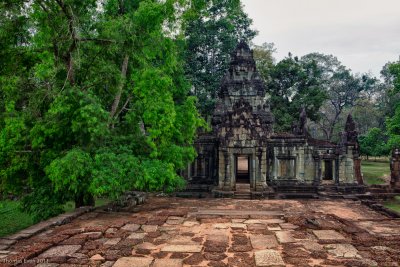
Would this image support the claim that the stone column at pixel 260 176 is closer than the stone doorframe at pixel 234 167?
Yes

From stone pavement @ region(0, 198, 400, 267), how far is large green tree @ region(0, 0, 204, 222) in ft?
5.18

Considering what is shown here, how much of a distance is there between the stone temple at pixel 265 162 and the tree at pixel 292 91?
1221cm

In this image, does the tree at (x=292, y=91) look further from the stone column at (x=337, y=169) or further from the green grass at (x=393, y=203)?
the green grass at (x=393, y=203)

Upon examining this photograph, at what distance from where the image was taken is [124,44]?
1167cm

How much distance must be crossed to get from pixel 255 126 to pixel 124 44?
29.9 feet

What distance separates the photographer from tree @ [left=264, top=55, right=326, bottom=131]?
113 feet

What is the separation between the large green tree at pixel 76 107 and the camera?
10.0 metres

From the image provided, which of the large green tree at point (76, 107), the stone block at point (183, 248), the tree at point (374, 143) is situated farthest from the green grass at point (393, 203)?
the stone block at point (183, 248)

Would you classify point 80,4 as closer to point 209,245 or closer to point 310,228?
point 209,245

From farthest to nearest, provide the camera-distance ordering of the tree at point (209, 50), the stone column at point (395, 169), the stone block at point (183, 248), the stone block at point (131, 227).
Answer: the tree at point (209, 50), the stone column at point (395, 169), the stone block at point (131, 227), the stone block at point (183, 248)

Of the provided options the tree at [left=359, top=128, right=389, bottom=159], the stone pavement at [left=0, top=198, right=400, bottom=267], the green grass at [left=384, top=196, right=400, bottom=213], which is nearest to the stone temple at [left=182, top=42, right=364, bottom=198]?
the green grass at [left=384, top=196, right=400, bottom=213]

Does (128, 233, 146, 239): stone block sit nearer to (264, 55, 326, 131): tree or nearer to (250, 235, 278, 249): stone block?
(250, 235, 278, 249): stone block

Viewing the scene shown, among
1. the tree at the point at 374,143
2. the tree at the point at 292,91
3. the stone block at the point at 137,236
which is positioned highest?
the tree at the point at 292,91

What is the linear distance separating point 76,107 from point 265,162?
10.9 meters
